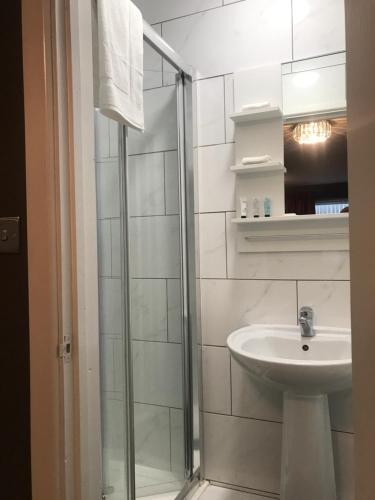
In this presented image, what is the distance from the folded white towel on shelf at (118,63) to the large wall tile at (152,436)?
1.17m

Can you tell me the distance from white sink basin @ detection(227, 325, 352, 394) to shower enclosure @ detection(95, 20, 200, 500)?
35 centimetres

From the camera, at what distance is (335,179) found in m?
1.61

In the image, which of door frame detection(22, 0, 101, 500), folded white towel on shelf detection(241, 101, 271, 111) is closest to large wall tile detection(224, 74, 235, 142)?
folded white towel on shelf detection(241, 101, 271, 111)

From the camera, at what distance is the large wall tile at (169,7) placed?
6.03ft

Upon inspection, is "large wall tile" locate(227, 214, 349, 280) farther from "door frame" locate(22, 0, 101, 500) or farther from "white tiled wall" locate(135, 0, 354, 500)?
"door frame" locate(22, 0, 101, 500)

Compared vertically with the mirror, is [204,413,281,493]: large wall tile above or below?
below

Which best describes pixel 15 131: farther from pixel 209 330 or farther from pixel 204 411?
pixel 204 411

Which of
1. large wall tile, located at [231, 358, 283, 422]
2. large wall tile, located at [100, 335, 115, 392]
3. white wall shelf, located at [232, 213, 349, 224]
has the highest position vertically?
white wall shelf, located at [232, 213, 349, 224]

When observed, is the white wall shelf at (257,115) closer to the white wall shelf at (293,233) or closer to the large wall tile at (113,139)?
the white wall shelf at (293,233)

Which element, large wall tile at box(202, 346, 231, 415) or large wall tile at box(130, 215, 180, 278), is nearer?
large wall tile at box(130, 215, 180, 278)

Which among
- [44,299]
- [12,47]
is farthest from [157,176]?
[44,299]

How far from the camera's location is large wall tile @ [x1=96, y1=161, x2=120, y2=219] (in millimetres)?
1361

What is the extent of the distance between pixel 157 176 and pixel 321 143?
765 millimetres

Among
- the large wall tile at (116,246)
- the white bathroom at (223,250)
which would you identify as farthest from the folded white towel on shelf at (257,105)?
the large wall tile at (116,246)
